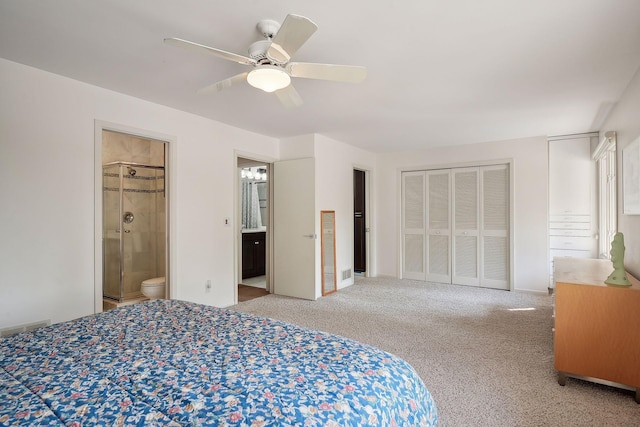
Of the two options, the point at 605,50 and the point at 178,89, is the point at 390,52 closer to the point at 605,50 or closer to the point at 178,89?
the point at 605,50

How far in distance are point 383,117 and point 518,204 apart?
2.66 meters

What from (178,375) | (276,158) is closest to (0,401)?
(178,375)

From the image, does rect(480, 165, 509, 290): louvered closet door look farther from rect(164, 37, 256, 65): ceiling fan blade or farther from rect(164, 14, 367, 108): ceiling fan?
rect(164, 37, 256, 65): ceiling fan blade

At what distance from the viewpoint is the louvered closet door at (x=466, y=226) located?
5.42 meters

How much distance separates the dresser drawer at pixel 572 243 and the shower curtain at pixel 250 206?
5.13 m

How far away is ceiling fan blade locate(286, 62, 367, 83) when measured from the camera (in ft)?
6.52

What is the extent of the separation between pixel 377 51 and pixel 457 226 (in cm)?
393

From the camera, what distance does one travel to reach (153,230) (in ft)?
16.9

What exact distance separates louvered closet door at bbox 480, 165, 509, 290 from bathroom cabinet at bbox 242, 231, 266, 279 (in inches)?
150

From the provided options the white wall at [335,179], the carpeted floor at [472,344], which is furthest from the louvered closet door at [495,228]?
the white wall at [335,179]

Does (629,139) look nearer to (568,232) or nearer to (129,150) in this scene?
(568,232)

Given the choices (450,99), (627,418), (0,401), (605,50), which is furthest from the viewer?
(450,99)

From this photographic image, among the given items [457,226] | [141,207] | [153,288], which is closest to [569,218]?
[457,226]

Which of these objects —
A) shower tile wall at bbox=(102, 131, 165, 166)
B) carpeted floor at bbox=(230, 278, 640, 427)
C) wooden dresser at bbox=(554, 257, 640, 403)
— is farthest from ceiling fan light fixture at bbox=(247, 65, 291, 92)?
shower tile wall at bbox=(102, 131, 165, 166)
